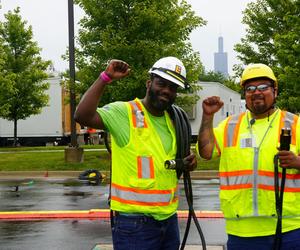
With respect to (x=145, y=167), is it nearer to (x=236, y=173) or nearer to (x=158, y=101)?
(x=158, y=101)

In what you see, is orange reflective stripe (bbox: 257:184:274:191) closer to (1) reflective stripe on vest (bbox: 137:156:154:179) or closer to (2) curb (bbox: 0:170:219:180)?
(1) reflective stripe on vest (bbox: 137:156:154:179)

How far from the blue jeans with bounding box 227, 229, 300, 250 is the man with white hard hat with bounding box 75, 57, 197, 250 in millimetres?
429

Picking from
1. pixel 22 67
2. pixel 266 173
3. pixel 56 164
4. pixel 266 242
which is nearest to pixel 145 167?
pixel 266 173

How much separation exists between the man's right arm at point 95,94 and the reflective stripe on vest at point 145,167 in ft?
1.17

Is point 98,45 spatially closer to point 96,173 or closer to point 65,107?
point 96,173

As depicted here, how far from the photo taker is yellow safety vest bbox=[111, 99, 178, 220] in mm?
3105

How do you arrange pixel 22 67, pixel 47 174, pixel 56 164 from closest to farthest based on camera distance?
pixel 47 174 → pixel 56 164 → pixel 22 67

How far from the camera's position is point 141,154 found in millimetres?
3117

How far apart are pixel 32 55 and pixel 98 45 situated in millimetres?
12345

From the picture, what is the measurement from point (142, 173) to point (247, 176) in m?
0.63

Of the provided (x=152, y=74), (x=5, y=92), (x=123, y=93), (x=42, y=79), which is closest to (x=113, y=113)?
(x=152, y=74)

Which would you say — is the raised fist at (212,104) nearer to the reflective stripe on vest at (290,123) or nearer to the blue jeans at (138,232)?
the reflective stripe on vest at (290,123)

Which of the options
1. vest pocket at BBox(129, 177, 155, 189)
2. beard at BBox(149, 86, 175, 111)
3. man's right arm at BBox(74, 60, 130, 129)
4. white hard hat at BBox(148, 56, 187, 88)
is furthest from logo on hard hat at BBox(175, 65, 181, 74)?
vest pocket at BBox(129, 177, 155, 189)

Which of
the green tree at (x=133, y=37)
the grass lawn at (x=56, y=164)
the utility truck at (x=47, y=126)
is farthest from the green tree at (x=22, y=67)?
the green tree at (x=133, y=37)
